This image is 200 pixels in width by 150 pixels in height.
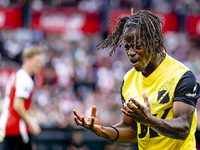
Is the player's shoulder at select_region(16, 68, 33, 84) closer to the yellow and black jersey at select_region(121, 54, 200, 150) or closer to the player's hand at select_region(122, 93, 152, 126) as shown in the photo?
the yellow and black jersey at select_region(121, 54, 200, 150)

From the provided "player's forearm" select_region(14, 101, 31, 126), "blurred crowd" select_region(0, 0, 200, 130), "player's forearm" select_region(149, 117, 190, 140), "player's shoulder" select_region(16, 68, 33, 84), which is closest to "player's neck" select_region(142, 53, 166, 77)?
Answer: "player's forearm" select_region(149, 117, 190, 140)

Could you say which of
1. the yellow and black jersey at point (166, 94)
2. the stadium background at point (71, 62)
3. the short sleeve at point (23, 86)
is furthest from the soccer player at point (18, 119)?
the stadium background at point (71, 62)

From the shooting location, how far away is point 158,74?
2916mm

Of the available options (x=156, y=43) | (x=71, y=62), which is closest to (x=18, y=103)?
(x=156, y=43)

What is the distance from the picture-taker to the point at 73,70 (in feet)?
37.2

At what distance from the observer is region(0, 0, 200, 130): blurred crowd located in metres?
9.63

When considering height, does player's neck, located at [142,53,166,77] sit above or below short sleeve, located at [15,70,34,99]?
above

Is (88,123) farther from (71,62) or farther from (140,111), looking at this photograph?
(71,62)

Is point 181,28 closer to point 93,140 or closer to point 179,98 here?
point 93,140

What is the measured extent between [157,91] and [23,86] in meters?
2.94

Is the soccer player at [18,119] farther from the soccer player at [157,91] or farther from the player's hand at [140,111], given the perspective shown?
the player's hand at [140,111]

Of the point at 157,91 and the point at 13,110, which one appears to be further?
the point at 13,110

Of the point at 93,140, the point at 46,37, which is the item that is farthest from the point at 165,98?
the point at 46,37

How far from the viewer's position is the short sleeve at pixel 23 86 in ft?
16.8
